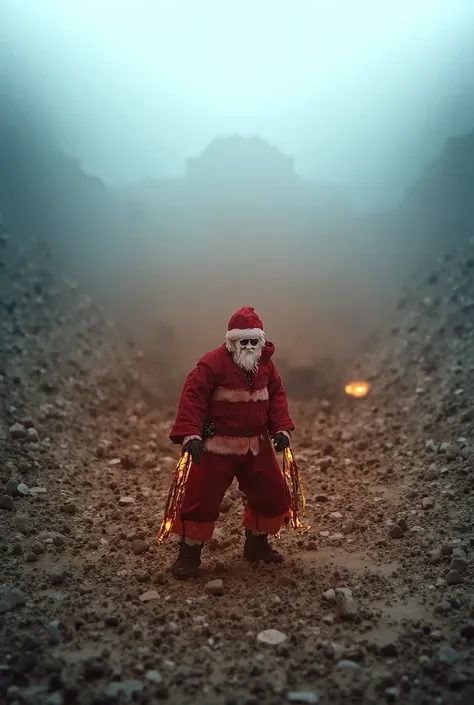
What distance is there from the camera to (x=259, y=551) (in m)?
2.58

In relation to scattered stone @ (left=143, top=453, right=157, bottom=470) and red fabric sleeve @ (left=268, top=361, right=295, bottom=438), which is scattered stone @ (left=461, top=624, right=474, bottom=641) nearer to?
red fabric sleeve @ (left=268, top=361, right=295, bottom=438)

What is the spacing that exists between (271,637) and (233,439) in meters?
0.75

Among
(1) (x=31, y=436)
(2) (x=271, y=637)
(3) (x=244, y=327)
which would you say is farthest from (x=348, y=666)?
(1) (x=31, y=436)

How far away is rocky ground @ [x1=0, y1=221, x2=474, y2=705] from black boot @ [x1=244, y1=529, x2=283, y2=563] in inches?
2.4

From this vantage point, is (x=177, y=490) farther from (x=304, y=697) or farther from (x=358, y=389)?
(x=358, y=389)

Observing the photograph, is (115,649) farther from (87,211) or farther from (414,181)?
(414,181)

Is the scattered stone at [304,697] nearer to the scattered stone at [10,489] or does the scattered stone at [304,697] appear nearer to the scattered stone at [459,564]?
the scattered stone at [459,564]

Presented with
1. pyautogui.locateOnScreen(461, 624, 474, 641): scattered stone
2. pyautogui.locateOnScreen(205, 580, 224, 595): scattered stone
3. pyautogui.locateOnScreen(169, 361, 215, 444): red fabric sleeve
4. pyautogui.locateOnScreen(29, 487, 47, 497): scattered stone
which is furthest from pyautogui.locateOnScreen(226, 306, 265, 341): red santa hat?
pyautogui.locateOnScreen(29, 487, 47, 497): scattered stone

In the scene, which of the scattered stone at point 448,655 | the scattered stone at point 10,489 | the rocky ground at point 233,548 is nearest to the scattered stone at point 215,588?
the rocky ground at point 233,548

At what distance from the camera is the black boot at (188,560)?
2.43 metres

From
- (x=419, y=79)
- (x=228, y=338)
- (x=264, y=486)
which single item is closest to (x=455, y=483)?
(x=264, y=486)

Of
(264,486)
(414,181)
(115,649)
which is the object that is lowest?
(115,649)

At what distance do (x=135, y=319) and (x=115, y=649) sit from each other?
157 inches

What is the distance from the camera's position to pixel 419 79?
223 inches
